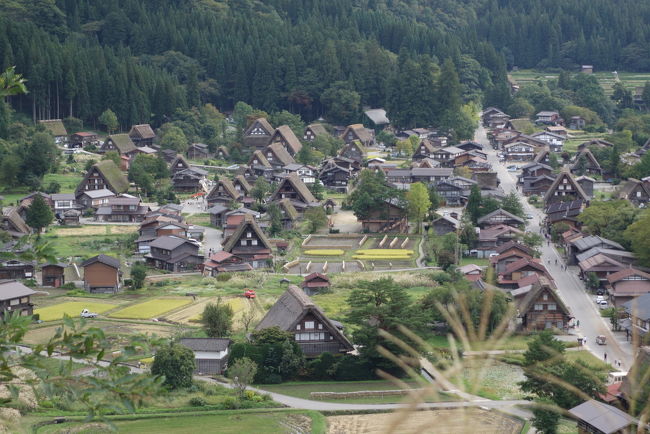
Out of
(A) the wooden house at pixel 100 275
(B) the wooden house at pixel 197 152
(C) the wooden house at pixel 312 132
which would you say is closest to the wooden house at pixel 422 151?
(C) the wooden house at pixel 312 132

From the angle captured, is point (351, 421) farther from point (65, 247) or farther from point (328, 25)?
point (328, 25)

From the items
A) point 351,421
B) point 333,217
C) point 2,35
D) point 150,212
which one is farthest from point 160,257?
point 2,35

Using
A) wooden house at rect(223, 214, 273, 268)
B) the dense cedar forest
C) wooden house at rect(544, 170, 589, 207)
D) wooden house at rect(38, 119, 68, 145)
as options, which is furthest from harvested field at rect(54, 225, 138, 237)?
the dense cedar forest

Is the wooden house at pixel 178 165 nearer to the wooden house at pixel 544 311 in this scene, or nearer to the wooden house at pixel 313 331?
the wooden house at pixel 544 311

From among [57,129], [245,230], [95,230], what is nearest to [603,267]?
[245,230]

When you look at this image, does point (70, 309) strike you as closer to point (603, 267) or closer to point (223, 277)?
point (223, 277)

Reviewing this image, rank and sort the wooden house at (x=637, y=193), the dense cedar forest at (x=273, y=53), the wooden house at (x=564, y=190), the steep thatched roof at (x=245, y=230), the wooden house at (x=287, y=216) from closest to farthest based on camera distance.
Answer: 1. the steep thatched roof at (x=245, y=230)
2. the wooden house at (x=287, y=216)
3. the wooden house at (x=637, y=193)
4. the wooden house at (x=564, y=190)
5. the dense cedar forest at (x=273, y=53)
